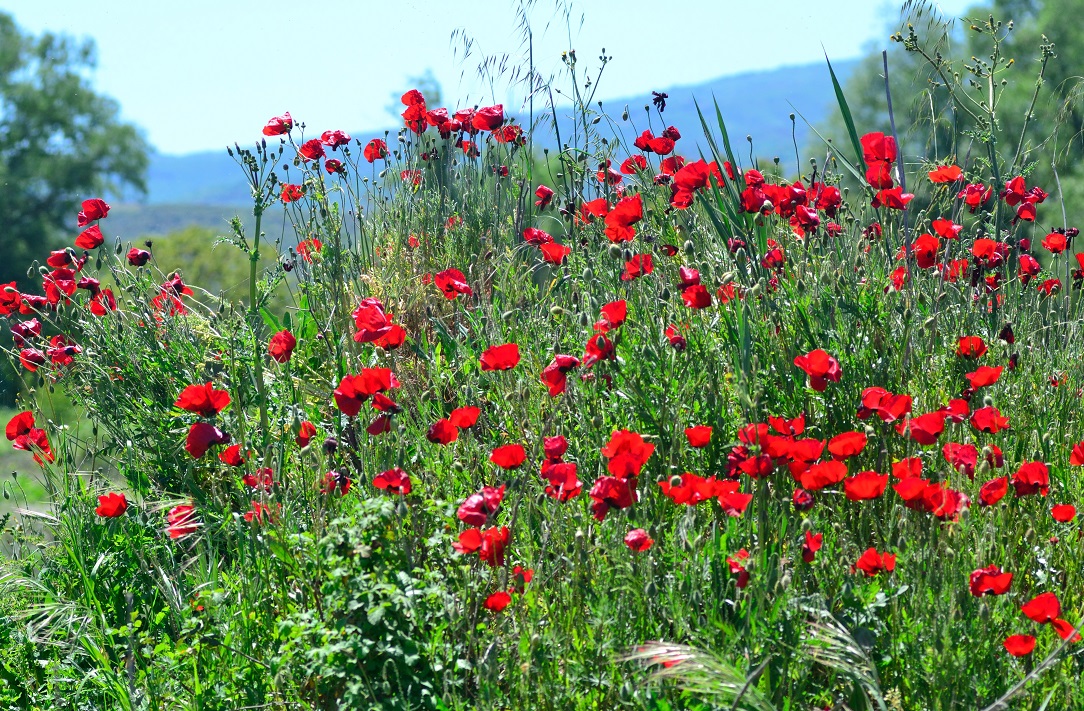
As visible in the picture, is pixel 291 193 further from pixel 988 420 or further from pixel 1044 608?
pixel 1044 608

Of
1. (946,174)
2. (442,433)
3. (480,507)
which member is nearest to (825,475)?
(480,507)

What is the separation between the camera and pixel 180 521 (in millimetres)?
2744

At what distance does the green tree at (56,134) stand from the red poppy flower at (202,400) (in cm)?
3798

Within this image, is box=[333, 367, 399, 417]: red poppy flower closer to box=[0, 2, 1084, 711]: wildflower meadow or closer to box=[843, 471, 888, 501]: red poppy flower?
box=[0, 2, 1084, 711]: wildflower meadow

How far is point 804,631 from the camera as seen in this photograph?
1.97m

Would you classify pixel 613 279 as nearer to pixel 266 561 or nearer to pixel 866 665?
pixel 266 561

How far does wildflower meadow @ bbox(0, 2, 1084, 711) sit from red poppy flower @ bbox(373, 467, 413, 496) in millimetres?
21

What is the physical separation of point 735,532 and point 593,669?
1.31 ft

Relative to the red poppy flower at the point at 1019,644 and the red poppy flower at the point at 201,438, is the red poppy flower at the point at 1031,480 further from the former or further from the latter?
the red poppy flower at the point at 201,438

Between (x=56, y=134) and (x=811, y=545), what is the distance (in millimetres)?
42599

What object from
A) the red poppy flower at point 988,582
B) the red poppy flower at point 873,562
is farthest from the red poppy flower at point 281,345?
the red poppy flower at point 988,582

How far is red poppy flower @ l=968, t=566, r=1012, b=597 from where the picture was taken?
1.76 m

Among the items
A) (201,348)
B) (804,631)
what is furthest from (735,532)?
(201,348)

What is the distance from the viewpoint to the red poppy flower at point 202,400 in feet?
7.30
